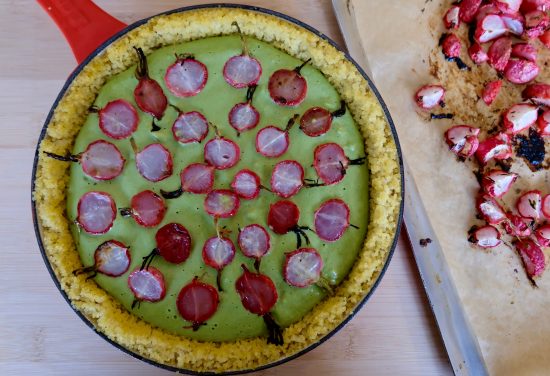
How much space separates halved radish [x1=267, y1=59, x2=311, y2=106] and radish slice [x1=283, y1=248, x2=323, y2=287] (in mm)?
281

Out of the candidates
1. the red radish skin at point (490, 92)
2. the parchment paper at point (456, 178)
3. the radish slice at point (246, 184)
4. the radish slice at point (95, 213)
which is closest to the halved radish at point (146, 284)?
the radish slice at point (95, 213)

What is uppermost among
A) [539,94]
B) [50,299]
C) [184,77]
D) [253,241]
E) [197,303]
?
[539,94]

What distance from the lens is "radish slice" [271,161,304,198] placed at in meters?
0.95

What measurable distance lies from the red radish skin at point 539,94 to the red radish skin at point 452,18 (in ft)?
0.71

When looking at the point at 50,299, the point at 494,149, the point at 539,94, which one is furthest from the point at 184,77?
the point at 539,94

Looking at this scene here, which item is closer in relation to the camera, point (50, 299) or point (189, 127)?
point (189, 127)

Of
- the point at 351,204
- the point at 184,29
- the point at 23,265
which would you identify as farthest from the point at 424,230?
the point at 23,265

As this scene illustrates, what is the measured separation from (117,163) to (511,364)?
876 mm

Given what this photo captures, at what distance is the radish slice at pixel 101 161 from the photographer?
94 centimetres

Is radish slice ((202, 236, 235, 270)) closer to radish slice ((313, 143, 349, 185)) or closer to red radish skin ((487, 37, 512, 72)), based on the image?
radish slice ((313, 143, 349, 185))

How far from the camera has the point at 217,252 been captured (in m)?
0.93

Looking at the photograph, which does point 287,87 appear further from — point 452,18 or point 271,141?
point 452,18

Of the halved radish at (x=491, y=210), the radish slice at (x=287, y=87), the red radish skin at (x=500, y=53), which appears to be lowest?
the halved radish at (x=491, y=210)

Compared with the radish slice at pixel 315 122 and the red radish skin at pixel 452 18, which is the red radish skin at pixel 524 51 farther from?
the radish slice at pixel 315 122
